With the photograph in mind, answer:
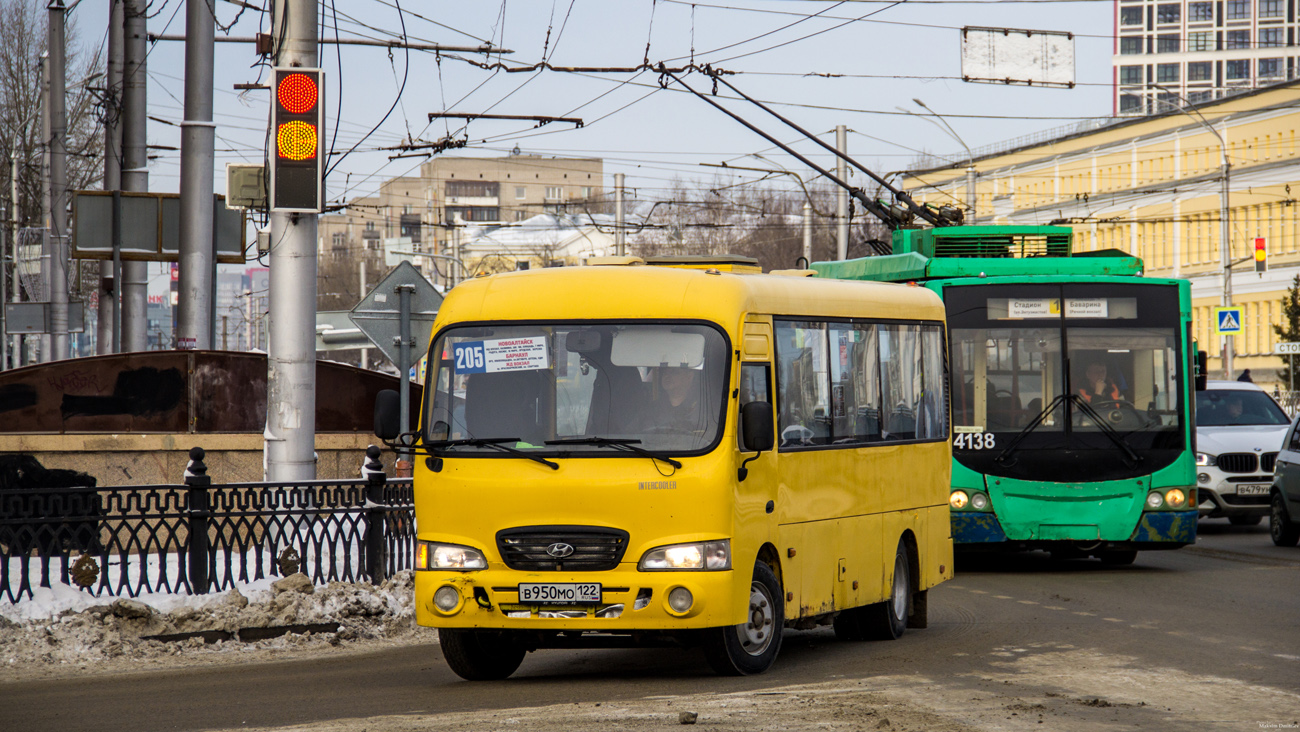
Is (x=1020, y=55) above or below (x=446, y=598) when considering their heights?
above

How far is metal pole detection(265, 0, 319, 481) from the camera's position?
13.2m

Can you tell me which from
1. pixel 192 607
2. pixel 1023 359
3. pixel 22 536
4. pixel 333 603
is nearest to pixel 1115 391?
pixel 1023 359

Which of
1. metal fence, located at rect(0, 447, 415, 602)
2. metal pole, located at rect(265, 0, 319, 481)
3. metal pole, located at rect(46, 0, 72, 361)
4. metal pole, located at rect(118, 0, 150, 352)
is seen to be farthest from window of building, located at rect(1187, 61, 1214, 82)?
metal fence, located at rect(0, 447, 415, 602)

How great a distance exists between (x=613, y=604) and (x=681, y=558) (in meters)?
0.42

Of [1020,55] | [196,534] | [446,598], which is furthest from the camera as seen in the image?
[1020,55]

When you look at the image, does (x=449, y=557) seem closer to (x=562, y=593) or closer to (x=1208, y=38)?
(x=562, y=593)

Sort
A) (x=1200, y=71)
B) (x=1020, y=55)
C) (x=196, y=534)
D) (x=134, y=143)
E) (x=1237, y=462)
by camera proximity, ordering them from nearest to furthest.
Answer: (x=196, y=534) < (x=1237, y=462) < (x=1020, y=55) < (x=134, y=143) < (x=1200, y=71)

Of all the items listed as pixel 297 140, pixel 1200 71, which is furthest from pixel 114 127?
pixel 1200 71

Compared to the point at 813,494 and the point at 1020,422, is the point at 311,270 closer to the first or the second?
the point at 813,494

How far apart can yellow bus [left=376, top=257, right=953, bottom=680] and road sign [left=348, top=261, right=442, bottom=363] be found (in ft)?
19.0

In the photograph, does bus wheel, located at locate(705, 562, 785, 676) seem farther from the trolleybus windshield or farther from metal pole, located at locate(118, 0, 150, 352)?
metal pole, located at locate(118, 0, 150, 352)

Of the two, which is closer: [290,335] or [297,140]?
[297,140]

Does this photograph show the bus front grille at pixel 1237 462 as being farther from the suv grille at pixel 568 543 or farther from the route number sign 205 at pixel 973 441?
the suv grille at pixel 568 543

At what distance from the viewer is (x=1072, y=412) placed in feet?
50.8
